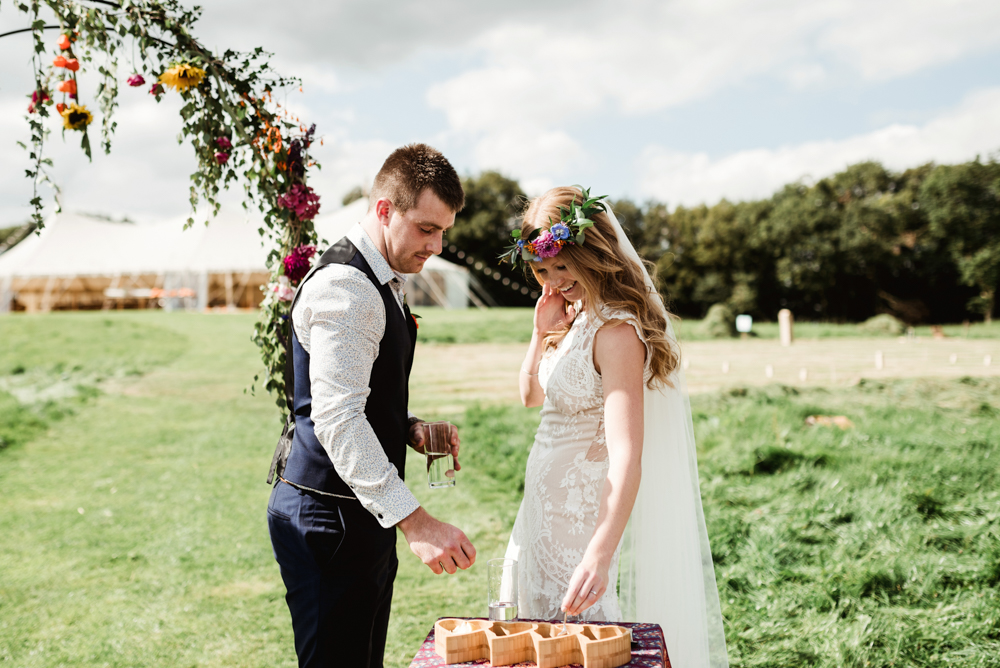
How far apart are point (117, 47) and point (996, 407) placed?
955 cm

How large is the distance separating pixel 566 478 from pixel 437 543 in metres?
0.68

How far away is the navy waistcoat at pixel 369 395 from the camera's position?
206 centimetres

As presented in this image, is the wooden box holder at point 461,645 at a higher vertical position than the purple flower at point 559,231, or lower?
lower

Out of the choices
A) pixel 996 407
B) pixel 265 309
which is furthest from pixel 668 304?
pixel 996 407

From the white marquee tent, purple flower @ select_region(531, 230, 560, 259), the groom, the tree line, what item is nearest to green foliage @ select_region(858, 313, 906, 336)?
the tree line

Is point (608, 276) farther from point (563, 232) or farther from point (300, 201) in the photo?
point (300, 201)

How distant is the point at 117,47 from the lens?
9.62 ft

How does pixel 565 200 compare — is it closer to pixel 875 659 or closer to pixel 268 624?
pixel 875 659

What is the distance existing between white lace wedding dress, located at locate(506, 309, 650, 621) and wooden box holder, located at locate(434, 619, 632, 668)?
64 centimetres

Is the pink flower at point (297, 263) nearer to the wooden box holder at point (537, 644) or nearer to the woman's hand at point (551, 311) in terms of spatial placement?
the woman's hand at point (551, 311)

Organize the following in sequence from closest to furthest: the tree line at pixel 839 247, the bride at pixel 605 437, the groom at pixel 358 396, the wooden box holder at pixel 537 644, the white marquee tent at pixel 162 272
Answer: the wooden box holder at pixel 537 644, the groom at pixel 358 396, the bride at pixel 605 437, the white marquee tent at pixel 162 272, the tree line at pixel 839 247

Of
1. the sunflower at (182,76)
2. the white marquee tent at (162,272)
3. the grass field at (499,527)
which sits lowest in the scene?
the grass field at (499,527)

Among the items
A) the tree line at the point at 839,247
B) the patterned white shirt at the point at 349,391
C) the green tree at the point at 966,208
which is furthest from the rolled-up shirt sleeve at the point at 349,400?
the green tree at the point at 966,208

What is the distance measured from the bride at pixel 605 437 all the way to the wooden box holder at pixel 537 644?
49cm
